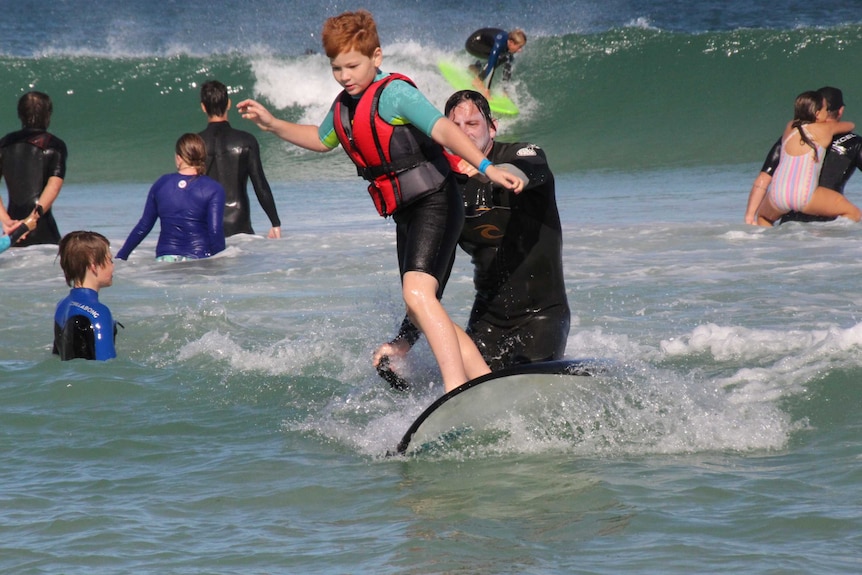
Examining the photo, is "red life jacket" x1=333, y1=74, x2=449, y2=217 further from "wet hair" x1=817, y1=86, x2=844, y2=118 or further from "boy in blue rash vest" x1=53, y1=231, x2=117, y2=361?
"wet hair" x1=817, y1=86, x2=844, y2=118

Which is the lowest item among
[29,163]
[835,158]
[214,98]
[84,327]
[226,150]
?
[84,327]

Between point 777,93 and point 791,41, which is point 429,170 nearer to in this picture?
point 777,93

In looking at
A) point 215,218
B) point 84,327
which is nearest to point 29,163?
point 215,218

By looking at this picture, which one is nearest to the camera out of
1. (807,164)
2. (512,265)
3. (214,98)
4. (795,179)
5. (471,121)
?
(471,121)

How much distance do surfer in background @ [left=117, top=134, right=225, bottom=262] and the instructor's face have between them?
4.63 metres

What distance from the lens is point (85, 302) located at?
18.5 feet

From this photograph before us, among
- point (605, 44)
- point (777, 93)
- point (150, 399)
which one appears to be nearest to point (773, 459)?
point (150, 399)

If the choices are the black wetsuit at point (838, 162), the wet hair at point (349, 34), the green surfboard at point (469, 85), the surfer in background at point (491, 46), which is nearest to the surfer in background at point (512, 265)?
the wet hair at point (349, 34)

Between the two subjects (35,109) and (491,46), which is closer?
(35,109)

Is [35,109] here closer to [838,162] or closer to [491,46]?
[838,162]

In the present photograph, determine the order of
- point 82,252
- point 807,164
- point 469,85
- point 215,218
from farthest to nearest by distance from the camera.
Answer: point 469,85, point 807,164, point 215,218, point 82,252

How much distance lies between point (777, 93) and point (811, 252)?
13.4 m

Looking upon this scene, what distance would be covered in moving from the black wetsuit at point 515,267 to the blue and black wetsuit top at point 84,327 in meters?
1.65

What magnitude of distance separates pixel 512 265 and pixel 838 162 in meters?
6.52
